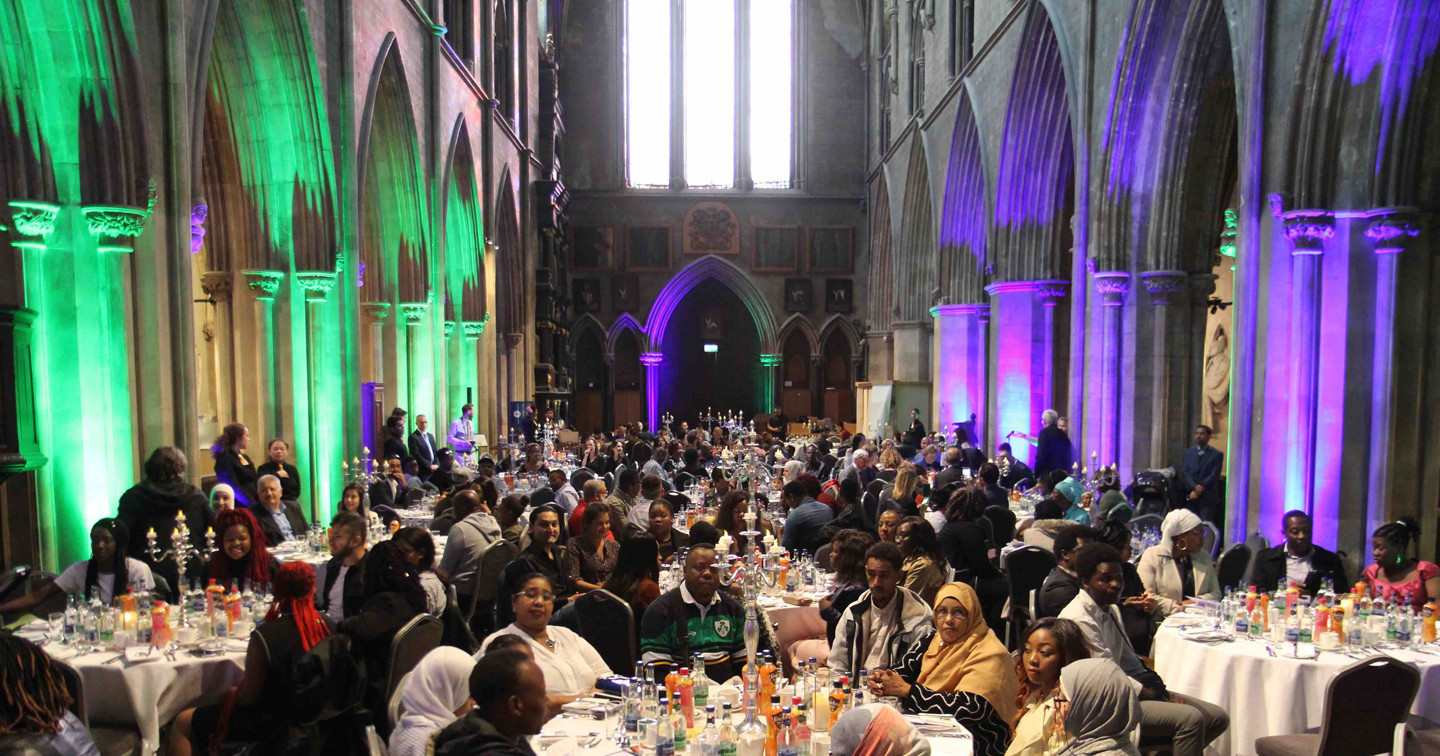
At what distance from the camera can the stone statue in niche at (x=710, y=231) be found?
28078 mm

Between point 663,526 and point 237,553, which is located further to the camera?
point 663,526

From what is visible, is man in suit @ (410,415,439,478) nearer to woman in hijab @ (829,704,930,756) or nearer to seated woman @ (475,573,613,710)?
seated woman @ (475,573,613,710)

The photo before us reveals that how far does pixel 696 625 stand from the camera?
180 inches

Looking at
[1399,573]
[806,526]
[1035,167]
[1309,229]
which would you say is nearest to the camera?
[1399,573]

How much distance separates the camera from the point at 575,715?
13.0ft

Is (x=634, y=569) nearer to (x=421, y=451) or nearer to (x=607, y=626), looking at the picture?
(x=607, y=626)

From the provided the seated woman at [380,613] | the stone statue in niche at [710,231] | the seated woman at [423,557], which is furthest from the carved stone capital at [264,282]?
the stone statue in niche at [710,231]

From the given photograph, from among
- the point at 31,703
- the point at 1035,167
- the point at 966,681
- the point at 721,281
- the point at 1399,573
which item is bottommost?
the point at 1399,573

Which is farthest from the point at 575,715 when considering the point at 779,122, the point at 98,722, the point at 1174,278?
the point at 779,122

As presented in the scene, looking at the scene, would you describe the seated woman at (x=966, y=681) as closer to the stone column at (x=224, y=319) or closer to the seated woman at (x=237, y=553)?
the seated woman at (x=237, y=553)

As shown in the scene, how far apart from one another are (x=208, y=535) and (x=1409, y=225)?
8669 mm

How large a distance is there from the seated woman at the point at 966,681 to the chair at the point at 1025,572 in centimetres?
286

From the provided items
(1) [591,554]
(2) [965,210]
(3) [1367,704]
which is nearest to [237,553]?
(1) [591,554]

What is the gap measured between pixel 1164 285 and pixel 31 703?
11134 millimetres
